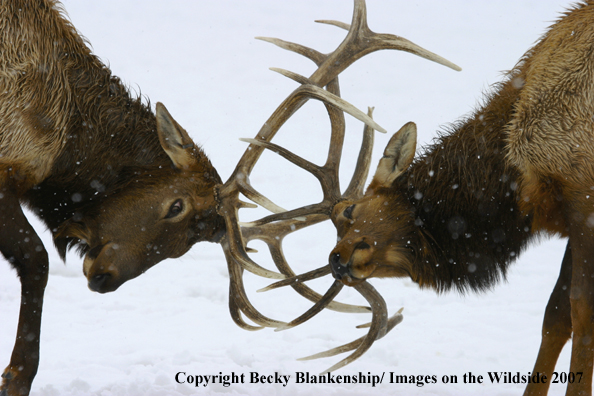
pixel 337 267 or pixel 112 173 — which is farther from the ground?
pixel 112 173

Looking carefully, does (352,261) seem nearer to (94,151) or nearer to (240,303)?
(240,303)

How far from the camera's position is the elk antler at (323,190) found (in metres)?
3.79

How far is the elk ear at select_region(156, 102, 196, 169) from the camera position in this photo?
3.96 metres

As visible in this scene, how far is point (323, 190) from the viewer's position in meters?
3.95

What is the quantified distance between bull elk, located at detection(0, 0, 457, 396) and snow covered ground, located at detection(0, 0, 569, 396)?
20.9 inches

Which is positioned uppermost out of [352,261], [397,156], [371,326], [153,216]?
[397,156]

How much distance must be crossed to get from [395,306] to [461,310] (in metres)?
0.63

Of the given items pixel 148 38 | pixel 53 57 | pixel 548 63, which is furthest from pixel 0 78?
Result: pixel 148 38

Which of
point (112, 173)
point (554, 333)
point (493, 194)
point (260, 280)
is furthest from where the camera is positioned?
point (260, 280)

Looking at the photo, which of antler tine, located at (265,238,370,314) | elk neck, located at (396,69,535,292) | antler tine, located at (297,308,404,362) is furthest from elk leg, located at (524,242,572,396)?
antler tine, located at (265,238,370,314)

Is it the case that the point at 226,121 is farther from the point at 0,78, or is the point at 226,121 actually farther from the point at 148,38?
the point at 0,78

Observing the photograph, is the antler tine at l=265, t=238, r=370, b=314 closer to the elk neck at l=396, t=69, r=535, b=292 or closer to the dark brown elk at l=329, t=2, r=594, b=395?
the dark brown elk at l=329, t=2, r=594, b=395

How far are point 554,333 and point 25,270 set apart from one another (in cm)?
324

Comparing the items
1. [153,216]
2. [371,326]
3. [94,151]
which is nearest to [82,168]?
[94,151]
